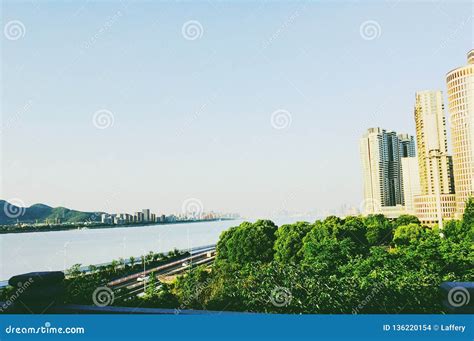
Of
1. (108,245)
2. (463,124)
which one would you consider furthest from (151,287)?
(463,124)

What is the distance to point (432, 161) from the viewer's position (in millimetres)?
20500

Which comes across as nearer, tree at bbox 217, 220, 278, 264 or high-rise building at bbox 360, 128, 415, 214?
tree at bbox 217, 220, 278, 264

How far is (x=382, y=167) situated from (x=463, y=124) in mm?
4723

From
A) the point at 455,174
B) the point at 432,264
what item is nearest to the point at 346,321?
the point at 432,264

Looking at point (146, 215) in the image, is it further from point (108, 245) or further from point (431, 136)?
point (431, 136)

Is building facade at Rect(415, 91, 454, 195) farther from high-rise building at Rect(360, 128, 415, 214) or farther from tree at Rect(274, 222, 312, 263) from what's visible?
tree at Rect(274, 222, 312, 263)

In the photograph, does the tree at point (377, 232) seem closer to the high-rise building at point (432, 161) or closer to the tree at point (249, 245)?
the tree at point (249, 245)

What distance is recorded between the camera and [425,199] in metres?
21.5

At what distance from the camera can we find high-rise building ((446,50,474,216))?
19.3 metres

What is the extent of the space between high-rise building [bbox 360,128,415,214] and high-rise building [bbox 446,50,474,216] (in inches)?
147

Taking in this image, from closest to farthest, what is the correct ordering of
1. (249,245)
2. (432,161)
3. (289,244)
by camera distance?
1. (289,244)
2. (249,245)
3. (432,161)

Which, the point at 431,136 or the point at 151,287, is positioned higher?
the point at 431,136

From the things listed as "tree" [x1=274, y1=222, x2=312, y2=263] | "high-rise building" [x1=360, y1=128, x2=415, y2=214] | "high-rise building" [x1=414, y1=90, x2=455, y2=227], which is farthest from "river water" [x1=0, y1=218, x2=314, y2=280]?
"high-rise building" [x1=414, y1=90, x2=455, y2=227]

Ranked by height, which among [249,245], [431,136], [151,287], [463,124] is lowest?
[151,287]
